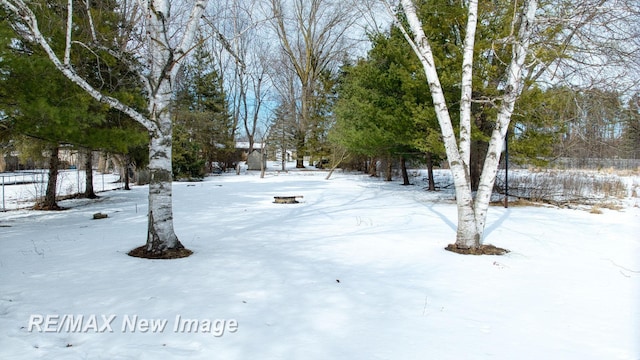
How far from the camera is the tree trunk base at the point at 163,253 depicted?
16.8 ft

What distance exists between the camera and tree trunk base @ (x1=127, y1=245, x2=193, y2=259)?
5113mm

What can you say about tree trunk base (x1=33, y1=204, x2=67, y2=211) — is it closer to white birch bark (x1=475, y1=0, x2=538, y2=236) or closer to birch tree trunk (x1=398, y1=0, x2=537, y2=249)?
birch tree trunk (x1=398, y1=0, x2=537, y2=249)

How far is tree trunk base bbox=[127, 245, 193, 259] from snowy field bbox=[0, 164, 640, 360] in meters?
0.19

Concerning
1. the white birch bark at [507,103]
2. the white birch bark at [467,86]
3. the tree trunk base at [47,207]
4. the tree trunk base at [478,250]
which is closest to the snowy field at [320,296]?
the tree trunk base at [478,250]

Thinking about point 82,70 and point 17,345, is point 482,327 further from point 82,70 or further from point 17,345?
point 82,70

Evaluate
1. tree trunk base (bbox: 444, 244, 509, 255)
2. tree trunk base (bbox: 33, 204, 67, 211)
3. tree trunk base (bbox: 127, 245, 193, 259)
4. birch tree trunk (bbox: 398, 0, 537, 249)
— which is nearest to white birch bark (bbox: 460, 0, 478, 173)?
birch tree trunk (bbox: 398, 0, 537, 249)

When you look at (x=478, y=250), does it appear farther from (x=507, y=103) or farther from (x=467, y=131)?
(x=507, y=103)

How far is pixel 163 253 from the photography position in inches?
203

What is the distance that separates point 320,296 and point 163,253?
2538 millimetres

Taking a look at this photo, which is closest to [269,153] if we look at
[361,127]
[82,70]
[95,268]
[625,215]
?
[361,127]

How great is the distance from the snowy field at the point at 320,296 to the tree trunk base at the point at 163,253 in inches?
7.4

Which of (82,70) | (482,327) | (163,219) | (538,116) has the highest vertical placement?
(82,70)

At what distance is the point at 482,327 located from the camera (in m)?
3.11

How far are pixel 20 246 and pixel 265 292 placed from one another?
4451 millimetres
